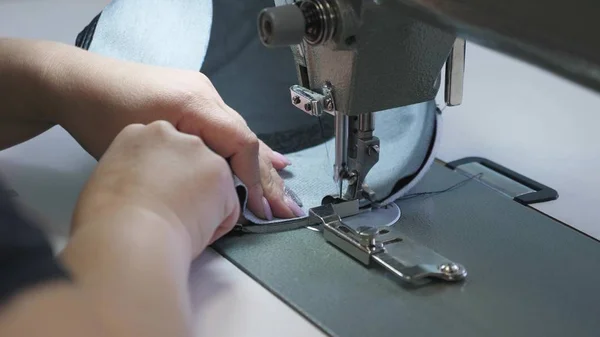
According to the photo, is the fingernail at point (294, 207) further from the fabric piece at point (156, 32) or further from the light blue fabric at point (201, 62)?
the fabric piece at point (156, 32)

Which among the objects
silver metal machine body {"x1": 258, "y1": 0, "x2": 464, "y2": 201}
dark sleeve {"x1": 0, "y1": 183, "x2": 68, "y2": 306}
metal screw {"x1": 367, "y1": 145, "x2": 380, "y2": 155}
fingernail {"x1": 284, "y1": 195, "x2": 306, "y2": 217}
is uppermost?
silver metal machine body {"x1": 258, "y1": 0, "x2": 464, "y2": 201}

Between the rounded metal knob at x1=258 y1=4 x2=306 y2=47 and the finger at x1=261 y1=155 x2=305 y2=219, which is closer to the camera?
the rounded metal knob at x1=258 y1=4 x2=306 y2=47

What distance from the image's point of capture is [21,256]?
626mm

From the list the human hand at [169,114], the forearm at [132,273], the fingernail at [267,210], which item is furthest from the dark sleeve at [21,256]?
the fingernail at [267,210]

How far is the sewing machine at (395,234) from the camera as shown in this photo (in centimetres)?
68

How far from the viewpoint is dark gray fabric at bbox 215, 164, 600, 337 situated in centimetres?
68

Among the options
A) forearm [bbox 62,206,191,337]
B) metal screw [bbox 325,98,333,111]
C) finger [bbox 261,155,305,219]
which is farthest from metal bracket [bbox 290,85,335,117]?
forearm [bbox 62,206,191,337]

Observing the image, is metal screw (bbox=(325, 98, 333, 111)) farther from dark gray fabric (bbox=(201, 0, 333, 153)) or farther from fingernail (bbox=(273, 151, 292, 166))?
dark gray fabric (bbox=(201, 0, 333, 153))

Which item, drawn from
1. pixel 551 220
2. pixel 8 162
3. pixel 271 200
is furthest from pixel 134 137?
pixel 551 220

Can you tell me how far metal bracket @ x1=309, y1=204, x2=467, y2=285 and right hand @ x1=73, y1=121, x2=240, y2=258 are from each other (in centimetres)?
15

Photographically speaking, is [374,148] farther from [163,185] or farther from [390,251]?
[163,185]

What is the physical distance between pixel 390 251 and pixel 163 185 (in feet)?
0.90

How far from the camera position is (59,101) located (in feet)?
2.94

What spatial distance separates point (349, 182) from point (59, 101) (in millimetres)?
359
